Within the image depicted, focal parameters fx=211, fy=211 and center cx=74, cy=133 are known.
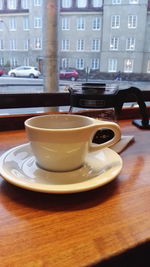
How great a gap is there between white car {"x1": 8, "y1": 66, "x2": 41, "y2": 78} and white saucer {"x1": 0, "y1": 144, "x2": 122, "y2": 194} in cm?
114

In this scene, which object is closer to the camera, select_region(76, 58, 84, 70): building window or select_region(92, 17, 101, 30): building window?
select_region(76, 58, 84, 70): building window

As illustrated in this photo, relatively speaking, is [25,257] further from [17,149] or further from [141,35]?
[141,35]

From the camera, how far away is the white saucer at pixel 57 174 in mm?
251

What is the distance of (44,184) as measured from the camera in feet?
0.86

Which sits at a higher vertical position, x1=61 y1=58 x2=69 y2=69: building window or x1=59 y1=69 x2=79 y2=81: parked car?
x1=61 y1=58 x2=69 y2=69: building window

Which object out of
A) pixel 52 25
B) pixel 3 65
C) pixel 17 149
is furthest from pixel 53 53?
pixel 17 149

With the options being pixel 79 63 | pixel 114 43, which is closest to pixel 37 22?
pixel 79 63

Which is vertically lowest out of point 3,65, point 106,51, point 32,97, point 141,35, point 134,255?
point 134,255

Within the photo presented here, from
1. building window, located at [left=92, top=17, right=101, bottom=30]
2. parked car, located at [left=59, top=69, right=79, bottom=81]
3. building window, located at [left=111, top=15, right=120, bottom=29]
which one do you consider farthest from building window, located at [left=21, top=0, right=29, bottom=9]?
building window, located at [left=111, top=15, right=120, bottom=29]

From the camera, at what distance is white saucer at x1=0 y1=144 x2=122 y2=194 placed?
251 millimetres

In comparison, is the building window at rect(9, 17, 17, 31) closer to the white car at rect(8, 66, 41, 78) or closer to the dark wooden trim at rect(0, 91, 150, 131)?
the white car at rect(8, 66, 41, 78)

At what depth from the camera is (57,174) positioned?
0.98 ft

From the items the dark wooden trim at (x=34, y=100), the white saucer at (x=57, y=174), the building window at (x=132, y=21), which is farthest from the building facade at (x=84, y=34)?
the white saucer at (x=57, y=174)

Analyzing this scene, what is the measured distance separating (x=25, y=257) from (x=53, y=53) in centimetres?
129
